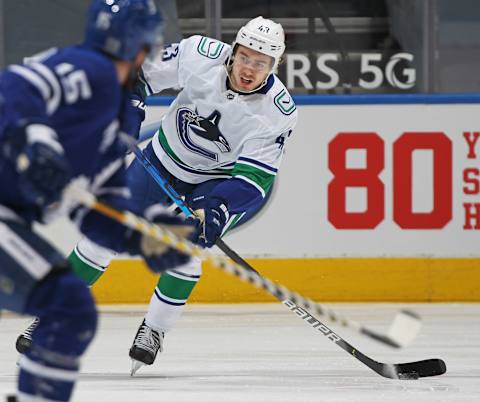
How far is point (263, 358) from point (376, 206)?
60.6 inches

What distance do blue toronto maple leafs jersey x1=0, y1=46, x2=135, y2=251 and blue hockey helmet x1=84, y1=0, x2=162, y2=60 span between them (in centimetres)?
3

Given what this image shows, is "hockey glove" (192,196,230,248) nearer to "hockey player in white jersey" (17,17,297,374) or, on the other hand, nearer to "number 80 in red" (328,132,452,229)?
"hockey player in white jersey" (17,17,297,374)

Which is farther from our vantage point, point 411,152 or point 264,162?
point 411,152

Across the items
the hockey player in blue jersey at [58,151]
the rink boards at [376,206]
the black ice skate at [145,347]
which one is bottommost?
the rink boards at [376,206]

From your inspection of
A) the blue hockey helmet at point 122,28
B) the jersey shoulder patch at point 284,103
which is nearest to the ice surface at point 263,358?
the jersey shoulder patch at point 284,103

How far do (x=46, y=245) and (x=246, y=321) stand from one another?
295cm

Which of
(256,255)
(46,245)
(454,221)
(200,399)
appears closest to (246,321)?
(256,255)

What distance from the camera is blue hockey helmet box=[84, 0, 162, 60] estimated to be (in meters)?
2.56

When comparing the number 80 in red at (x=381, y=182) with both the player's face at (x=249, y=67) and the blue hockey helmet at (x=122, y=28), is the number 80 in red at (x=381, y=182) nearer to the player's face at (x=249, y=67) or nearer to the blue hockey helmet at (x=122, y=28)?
the player's face at (x=249, y=67)

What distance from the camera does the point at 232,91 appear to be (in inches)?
172

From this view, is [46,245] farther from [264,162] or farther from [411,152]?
[411,152]

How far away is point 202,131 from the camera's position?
14.6 ft

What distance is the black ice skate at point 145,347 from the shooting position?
13.4 ft

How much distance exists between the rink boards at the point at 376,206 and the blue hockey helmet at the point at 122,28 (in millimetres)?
3296
